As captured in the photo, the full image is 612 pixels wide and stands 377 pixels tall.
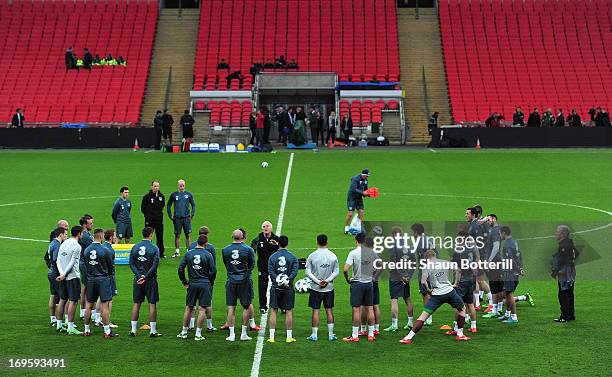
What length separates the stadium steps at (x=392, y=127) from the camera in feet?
217

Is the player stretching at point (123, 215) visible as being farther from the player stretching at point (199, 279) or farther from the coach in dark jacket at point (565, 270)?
the coach in dark jacket at point (565, 270)

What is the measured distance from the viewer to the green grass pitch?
17.3 meters

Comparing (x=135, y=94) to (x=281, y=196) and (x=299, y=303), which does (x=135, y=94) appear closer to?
(x=281, y=196)

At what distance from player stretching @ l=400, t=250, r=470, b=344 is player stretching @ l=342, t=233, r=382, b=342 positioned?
2.67 ft

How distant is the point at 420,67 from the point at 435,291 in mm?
55522

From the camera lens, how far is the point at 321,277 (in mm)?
18562

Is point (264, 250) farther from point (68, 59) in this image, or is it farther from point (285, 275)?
point (68, 59)

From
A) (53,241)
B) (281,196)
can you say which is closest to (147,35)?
(281,196)

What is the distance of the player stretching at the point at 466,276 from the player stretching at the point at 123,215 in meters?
10.2

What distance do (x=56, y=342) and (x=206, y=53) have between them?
56.5m

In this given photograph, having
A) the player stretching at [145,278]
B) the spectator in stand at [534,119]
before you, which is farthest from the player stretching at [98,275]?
the spectator in stand at [534,119]

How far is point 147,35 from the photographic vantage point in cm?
7512

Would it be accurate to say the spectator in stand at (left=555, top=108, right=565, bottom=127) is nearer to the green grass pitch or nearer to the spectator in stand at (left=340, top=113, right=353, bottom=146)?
the green grass pitch

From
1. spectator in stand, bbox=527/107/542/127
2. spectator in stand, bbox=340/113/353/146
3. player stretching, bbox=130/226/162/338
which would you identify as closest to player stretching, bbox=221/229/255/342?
player stretching, bbox=130/226/162/338
